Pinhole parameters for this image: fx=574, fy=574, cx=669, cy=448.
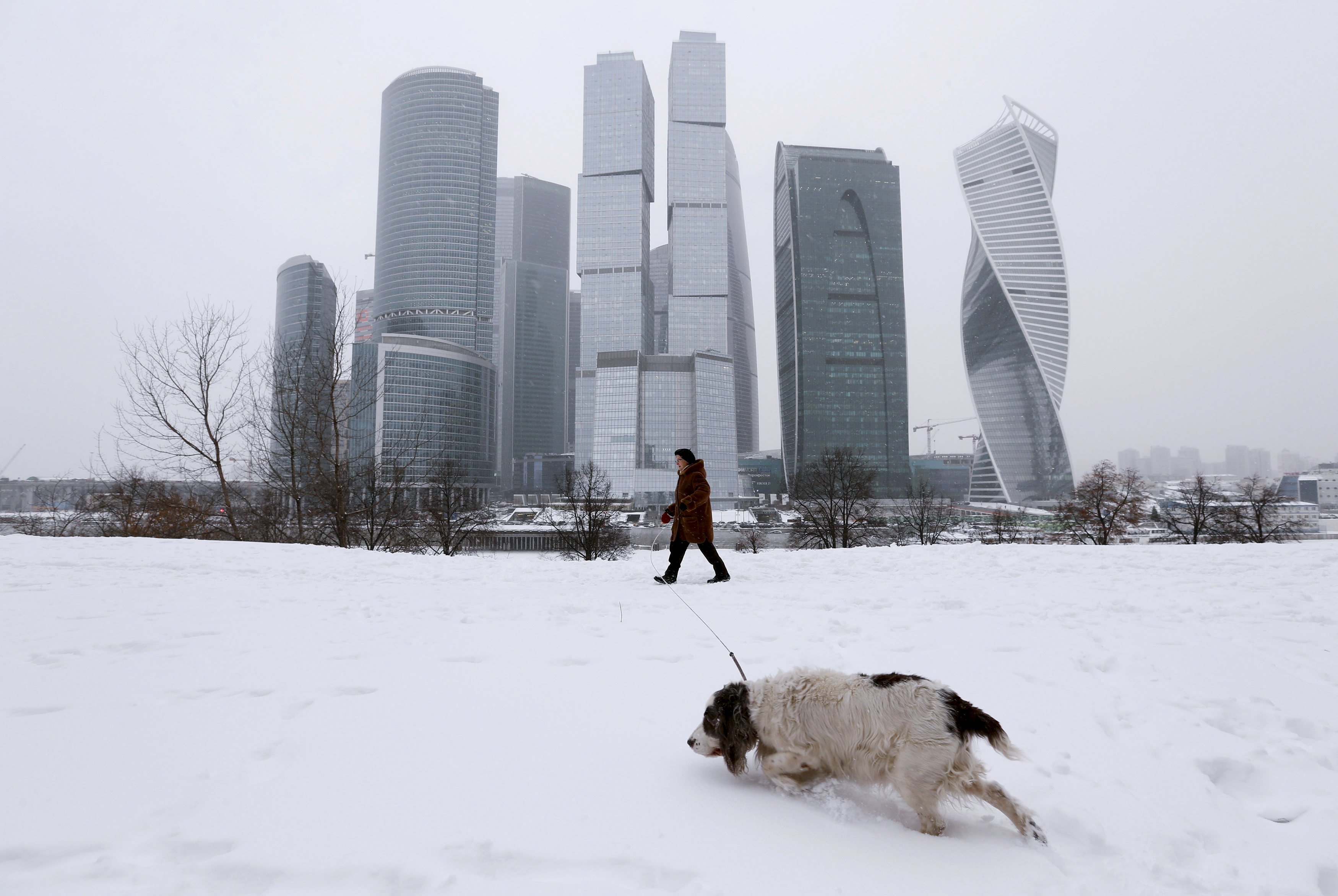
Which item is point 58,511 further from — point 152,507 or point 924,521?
point 924,521

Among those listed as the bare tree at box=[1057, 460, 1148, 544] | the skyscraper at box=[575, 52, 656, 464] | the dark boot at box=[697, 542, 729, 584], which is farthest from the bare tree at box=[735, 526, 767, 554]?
the skyscraper at box=[575, 52, 656, 464]

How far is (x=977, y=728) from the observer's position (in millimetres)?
1989

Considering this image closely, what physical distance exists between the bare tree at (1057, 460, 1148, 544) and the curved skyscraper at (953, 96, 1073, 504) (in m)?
64.8

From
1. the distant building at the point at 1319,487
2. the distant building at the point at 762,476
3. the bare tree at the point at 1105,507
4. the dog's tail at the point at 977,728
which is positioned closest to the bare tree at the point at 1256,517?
the bare tree at the point at 1105,507

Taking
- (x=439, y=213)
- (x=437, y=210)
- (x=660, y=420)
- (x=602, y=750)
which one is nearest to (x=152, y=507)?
(x=602, y=750)

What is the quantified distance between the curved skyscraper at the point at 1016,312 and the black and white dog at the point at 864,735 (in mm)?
107494

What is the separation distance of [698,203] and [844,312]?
57560 millimetres

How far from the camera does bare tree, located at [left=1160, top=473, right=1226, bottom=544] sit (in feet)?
106

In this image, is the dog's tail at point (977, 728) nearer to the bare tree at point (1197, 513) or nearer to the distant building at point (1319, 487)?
the bare tree at point (1197, 513)

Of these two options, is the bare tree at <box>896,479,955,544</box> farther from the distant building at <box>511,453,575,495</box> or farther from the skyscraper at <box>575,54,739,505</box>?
the distant building at <box>511,453,575,495</box>

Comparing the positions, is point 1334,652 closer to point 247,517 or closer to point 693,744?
point 693,744

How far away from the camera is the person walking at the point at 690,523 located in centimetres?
745

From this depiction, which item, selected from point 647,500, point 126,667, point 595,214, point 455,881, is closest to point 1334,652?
point 455,881

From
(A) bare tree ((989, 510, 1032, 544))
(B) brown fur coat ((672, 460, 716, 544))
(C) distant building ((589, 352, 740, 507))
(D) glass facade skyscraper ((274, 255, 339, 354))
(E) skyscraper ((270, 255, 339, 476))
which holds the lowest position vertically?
(A) bare tree ((989, 510, 1032, 544))
